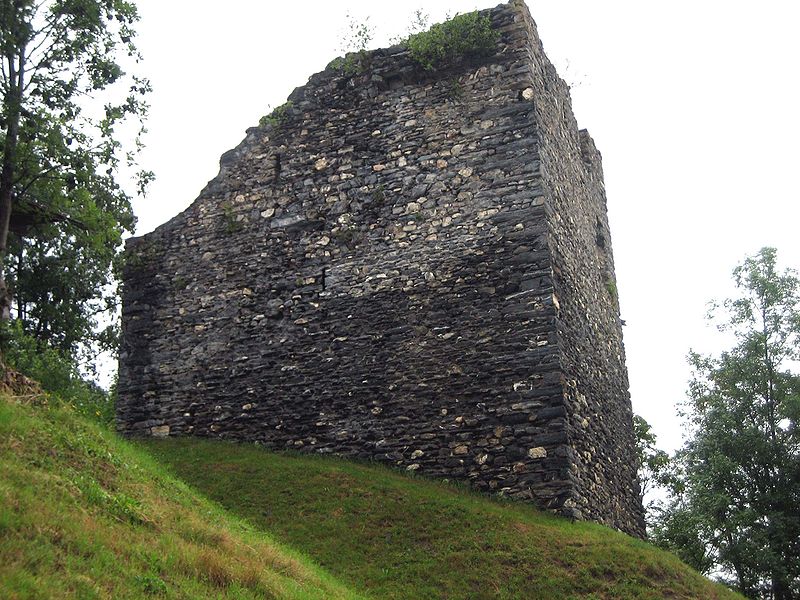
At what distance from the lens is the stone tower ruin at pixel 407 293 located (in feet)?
45.1

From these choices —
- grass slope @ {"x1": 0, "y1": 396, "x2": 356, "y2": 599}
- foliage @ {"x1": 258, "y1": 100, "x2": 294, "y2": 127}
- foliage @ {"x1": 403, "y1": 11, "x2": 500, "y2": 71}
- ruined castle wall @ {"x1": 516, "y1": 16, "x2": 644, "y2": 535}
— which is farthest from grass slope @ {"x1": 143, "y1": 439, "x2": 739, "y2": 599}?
foliage @ {"x1": 403, "y1": 11, "x2": 500, "y2": 71}

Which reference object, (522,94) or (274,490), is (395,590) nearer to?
(274,490)

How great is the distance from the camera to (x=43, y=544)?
6754 millimetres

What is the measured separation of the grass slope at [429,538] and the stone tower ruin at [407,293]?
0.76 m

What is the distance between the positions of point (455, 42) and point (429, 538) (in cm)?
864

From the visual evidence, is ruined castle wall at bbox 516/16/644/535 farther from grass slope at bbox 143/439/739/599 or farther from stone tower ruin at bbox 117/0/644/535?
grass slope at bbox 143/439/739/599

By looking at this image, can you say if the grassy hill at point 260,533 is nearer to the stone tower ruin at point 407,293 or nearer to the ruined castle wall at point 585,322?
the stone tower ruin at point 407,293

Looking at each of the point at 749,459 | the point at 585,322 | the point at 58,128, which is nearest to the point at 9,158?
the point at 58,128

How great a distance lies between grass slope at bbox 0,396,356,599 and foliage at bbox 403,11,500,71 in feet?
28.9

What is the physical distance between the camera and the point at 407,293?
1494cm

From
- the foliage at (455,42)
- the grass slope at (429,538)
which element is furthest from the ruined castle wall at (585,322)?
the grass slope at (429,538)

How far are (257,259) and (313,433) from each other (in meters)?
3.46

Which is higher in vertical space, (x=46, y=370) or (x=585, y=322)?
(x=585, y=322)

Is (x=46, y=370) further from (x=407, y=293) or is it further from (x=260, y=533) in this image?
(x=407, y=293)
